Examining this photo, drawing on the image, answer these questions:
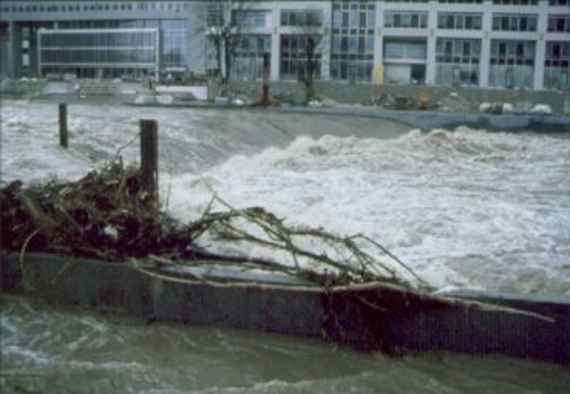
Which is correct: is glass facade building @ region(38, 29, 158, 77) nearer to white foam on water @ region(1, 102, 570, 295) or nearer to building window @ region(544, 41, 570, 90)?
white foam on water @ region(1, 102, 570, 295)

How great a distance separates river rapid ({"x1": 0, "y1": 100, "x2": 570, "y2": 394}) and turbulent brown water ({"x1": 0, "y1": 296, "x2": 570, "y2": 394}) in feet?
0.03

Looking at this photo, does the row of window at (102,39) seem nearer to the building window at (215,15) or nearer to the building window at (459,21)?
the building window at (215,15)

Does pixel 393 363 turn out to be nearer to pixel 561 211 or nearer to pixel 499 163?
pixel 561 211

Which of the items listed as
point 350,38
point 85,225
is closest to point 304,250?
point 85,225

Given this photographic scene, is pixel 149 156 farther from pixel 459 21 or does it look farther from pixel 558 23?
pixel 459 21

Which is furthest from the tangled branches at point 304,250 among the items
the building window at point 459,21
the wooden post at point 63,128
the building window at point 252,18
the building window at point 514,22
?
the building window at point 252,18

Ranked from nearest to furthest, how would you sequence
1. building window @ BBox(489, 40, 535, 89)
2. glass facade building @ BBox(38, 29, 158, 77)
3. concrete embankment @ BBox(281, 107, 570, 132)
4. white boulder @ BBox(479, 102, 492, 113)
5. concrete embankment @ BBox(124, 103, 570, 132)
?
building window @ BBox(489, 40, 535, 89), concrete embankment @ BBox(281, 107, 570, 132), concrete embankment @ BBox(124, 103, 570, 132), white boulder @ BBox(479, 102, 492, 113), glass facade building @ BBox(38, 29, 158, 77)

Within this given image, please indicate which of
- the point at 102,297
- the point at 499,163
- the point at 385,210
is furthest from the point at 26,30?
the point at 102,297

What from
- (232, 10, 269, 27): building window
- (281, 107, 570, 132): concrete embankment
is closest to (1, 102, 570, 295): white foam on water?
(281, 107, 570, 132): concrete embankment

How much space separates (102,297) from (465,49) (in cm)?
548

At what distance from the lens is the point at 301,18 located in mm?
38719

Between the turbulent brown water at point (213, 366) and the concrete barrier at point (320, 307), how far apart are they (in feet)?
0.26

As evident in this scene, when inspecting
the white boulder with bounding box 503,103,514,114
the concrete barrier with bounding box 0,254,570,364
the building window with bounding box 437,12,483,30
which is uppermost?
the building window with bounding box 437,12,483,30

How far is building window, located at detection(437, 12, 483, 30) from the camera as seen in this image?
701cm
